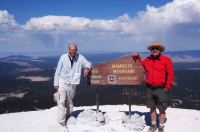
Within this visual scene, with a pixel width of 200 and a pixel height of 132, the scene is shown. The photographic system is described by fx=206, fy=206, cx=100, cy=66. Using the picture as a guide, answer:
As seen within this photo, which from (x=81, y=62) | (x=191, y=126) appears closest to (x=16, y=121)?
(x=81, y=62)

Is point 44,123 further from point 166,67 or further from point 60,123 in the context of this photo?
point 166,67

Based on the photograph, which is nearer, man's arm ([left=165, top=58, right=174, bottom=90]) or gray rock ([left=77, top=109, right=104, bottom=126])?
man's arm ([left=165, top=58, right=174, bottom=90])

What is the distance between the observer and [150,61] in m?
7.17

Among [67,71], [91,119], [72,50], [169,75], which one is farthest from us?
[91,119]

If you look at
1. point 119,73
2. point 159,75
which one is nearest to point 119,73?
point 119,73

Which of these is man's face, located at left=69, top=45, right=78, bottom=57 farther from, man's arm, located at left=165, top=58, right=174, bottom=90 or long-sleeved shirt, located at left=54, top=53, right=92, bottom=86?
man's arm, located at left=165, top=58, right=174, bottom=90

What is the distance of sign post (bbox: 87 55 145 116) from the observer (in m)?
8.71

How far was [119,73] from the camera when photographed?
8844mm

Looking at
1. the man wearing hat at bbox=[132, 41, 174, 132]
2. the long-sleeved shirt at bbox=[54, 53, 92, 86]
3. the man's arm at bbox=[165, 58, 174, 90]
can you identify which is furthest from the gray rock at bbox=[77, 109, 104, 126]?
the man's arm at bbox=[165, 58, 174, 90]

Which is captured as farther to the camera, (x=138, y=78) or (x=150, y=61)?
(x=138, y=78)

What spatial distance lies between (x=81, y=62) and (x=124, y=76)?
2.06 meters

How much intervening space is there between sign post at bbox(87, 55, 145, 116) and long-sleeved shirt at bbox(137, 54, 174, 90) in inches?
62.6

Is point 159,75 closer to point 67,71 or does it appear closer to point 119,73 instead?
point 119,73

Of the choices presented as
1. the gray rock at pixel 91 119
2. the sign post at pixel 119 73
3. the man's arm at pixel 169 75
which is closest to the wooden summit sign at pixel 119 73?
the sign post at pixel 119 73
